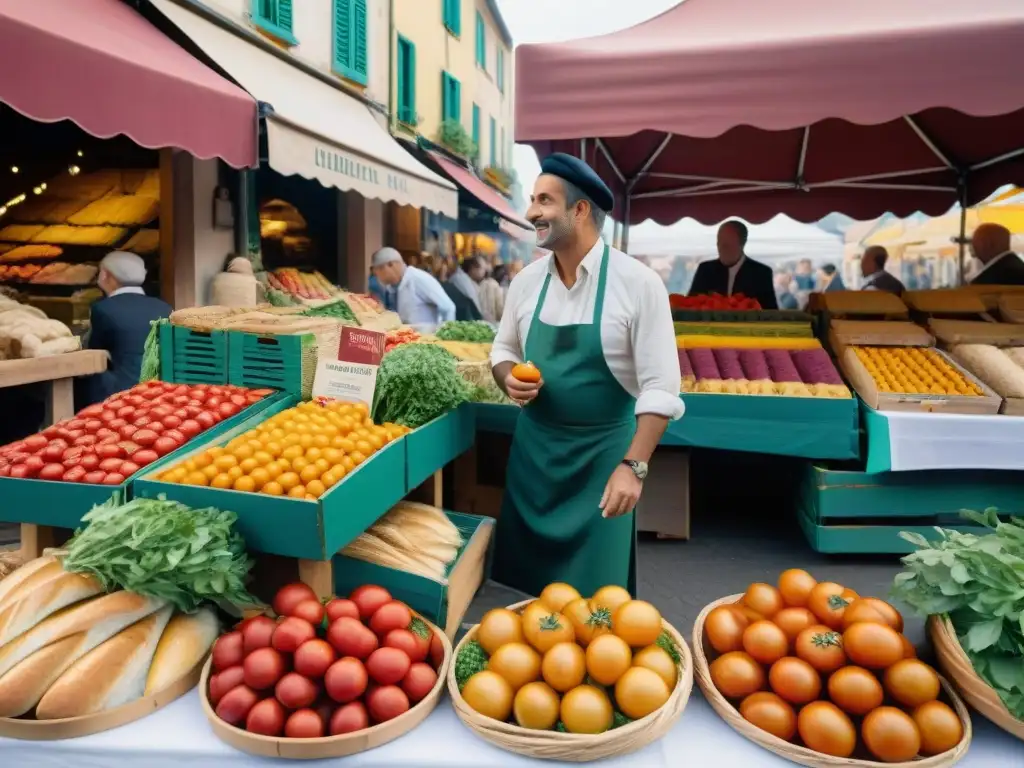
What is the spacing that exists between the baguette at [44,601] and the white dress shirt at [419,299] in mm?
5446

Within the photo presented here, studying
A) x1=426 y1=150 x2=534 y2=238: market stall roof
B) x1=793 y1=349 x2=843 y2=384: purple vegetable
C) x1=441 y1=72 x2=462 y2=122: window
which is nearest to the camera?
x1=793 y1=349 x2=843 y2=384: purple vegetable

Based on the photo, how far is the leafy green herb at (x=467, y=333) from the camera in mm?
4152

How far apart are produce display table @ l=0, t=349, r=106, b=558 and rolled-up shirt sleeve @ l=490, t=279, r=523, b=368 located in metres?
3.09

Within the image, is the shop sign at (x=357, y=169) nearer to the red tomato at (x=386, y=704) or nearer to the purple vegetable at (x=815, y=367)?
the purple vegetable at (x=815, y=367)

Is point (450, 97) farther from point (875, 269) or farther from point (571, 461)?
point (571, 461)

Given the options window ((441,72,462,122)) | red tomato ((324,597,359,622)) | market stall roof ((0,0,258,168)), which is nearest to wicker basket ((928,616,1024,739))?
red tomato ((324,597,359,622))

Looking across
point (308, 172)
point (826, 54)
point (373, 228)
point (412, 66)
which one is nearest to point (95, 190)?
point (308, 172)

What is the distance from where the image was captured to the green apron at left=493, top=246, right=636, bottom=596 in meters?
2.36

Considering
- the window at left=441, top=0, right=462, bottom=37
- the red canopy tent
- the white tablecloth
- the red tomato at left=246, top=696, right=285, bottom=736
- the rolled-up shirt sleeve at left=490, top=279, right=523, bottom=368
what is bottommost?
the white tablecloth

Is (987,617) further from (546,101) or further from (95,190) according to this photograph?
(95,190)

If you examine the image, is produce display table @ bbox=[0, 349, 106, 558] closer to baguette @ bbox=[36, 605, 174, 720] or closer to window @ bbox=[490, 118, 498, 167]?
baguette @ bbox=[36, 605, 174, 720]

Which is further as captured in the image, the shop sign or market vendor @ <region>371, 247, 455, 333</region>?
market vendor @ <region>371, 247, 455, 333</region>

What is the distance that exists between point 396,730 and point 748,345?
3892 mm

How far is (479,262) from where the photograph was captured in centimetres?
1262
